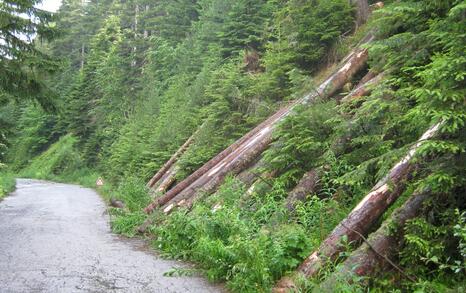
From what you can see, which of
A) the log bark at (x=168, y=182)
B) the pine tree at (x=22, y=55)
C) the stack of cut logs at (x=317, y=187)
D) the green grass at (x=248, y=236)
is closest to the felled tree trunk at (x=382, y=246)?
the stack of cut logs at (x=317, y=187)

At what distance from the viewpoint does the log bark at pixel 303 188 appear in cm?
852

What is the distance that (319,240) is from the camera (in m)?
7.00

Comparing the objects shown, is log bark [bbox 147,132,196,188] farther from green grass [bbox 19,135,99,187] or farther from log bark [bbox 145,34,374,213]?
green grass [bbox 19,135,99,187]

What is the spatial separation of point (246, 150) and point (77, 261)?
569cm

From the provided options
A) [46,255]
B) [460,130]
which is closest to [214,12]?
[46,255]

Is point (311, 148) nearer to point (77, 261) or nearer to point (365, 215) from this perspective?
point (365, 215)

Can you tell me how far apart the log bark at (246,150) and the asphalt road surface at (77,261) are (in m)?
2.38

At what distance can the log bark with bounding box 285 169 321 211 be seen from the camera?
27.9 ft

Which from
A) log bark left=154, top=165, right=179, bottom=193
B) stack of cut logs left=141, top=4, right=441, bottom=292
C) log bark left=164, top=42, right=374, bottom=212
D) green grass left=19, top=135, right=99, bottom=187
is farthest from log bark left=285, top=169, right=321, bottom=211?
green grass left=19, top=135, right=99, bottom=187

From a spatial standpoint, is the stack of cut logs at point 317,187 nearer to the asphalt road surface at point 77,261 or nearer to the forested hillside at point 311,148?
the forested hillside at point 311,148

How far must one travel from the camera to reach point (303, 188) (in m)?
8.71

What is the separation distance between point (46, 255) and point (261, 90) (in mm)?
8960

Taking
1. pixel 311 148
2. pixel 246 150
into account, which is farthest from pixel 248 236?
pixel 246 150

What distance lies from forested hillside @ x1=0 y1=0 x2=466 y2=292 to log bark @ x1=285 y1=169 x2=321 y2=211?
0.02 metres
